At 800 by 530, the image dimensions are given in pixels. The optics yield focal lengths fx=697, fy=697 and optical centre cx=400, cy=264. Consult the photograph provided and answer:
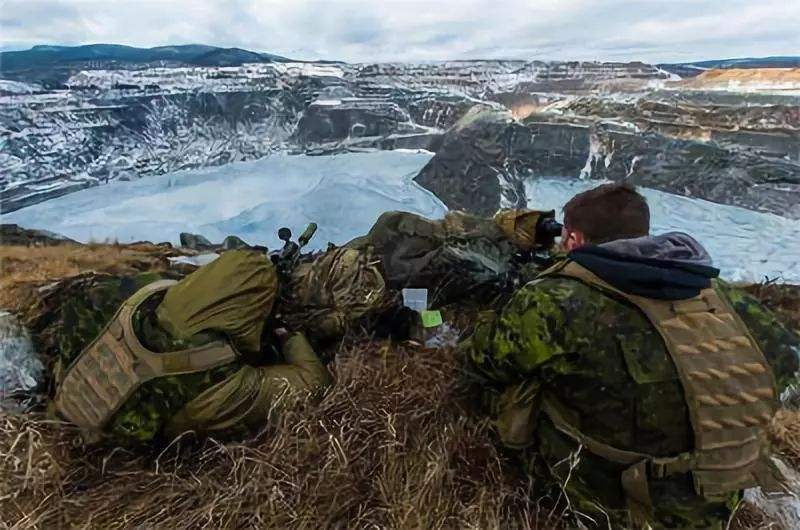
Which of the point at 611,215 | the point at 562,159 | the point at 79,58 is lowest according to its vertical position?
the point at 562,159

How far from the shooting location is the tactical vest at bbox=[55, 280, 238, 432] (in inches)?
86.0

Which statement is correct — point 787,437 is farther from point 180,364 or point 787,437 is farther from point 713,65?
point 180,364

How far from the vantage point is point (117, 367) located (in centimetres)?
221

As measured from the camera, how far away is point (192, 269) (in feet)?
9.67

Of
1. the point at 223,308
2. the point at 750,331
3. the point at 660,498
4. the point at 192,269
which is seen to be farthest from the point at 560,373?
the point at 192,269

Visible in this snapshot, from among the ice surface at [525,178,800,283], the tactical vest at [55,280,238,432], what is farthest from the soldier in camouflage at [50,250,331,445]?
the ice surface at [525,178,800,283]

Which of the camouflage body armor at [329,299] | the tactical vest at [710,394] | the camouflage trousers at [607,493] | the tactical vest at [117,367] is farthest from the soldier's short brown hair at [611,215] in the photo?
the tactical vest at [117,367]

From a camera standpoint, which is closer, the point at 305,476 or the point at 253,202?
the point at 305,476

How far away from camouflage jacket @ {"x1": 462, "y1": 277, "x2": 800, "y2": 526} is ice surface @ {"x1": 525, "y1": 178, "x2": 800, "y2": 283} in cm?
95

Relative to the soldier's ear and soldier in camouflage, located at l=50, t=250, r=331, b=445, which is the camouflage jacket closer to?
the soldier's ear

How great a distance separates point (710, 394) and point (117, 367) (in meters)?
1.74

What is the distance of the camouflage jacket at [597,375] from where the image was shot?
6.07ft

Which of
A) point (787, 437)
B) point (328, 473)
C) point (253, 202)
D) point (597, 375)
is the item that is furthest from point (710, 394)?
point (253, 202)

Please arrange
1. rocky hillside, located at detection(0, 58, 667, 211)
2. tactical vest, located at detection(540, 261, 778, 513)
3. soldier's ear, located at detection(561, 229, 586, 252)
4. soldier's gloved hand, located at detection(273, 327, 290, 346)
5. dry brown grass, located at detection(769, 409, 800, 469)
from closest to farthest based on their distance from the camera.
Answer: tactical vest, located at detection(540, 261, 778, 513) < soldier's ear, located at detection(561, 229, 586, 252) < dry brown grass, located at detection(769, 409, 800, 469) < soldier's gloved hand, located at detection(273, 327, 290, 346) < rocky hillside, located at detection(0, 58, 667, 211)
